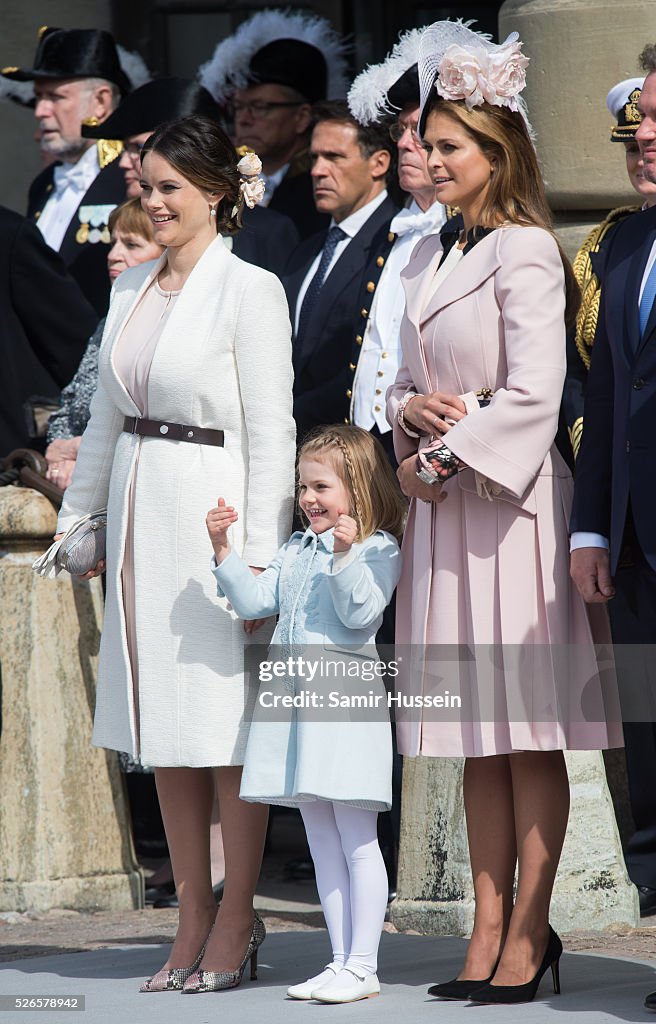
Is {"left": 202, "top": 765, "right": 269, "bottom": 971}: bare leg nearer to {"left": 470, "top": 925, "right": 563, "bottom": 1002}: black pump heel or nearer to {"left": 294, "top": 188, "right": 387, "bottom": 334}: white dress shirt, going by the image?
{"left": 470, "top": 925, "right": 563, "bottom": 1002}: black pump heel

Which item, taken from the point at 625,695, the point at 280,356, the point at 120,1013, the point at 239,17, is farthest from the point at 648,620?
the point at 239,17

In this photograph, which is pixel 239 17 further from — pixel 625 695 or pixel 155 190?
pixel 625 695

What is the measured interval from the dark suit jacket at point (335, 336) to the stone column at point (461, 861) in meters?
1.21

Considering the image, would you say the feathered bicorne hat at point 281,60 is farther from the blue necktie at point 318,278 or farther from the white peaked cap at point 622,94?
the white peaked cap at point 622,94

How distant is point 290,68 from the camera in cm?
704

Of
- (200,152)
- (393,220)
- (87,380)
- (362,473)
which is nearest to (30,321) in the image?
(87,380)

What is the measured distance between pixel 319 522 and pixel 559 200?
2.04 metres

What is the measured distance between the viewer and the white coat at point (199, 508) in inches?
165

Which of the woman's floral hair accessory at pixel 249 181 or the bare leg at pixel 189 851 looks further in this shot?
the woman's floral hair accessory at pixel 249 181

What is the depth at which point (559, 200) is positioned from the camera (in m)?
5.73

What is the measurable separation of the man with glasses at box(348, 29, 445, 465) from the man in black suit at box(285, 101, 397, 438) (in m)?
0.09

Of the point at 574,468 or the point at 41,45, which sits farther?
the point at 41,45

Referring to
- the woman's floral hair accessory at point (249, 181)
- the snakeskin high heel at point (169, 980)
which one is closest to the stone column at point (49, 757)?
the snakeskin high heel at point (169, 980)

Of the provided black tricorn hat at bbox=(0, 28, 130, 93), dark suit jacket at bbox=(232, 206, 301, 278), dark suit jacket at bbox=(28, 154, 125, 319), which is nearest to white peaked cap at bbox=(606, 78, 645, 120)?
dark suit jacket at bbox=(232, 206, 301, 278)
